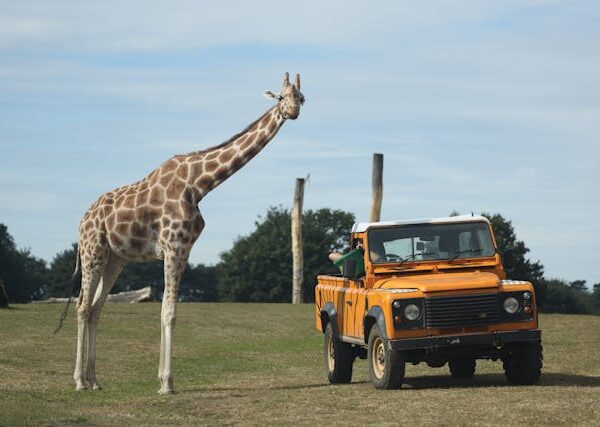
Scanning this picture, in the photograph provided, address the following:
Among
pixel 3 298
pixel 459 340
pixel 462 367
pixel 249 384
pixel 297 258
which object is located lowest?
pixel 249 384

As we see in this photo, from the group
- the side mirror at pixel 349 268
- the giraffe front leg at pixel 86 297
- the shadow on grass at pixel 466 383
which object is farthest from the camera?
the giraffe front leg at pixel 86 297

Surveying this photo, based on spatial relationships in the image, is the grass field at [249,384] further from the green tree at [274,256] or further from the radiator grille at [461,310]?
the green tree at [274,256]

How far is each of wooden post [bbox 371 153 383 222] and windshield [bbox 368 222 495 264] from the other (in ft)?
87.9

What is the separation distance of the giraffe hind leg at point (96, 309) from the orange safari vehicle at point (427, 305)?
3882 millimetres

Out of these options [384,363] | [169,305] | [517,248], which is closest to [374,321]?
[384,363]

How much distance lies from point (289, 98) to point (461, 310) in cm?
502

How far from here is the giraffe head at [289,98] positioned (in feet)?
68.0

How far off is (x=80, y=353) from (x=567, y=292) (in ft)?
277

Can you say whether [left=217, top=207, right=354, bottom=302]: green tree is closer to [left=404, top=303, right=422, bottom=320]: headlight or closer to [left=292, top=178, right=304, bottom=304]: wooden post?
[left=292, top=178, right=304, bottom=304]: wooden post

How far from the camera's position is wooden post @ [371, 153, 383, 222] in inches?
1857

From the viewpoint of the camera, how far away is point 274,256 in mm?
92625

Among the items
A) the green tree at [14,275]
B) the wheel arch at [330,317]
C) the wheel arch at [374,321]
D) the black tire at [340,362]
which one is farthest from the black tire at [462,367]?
the green tree at [14,275]

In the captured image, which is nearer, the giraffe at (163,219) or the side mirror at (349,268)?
the side mirror at (349,268)

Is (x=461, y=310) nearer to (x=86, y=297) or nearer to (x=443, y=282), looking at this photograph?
(x=443, y=282)
